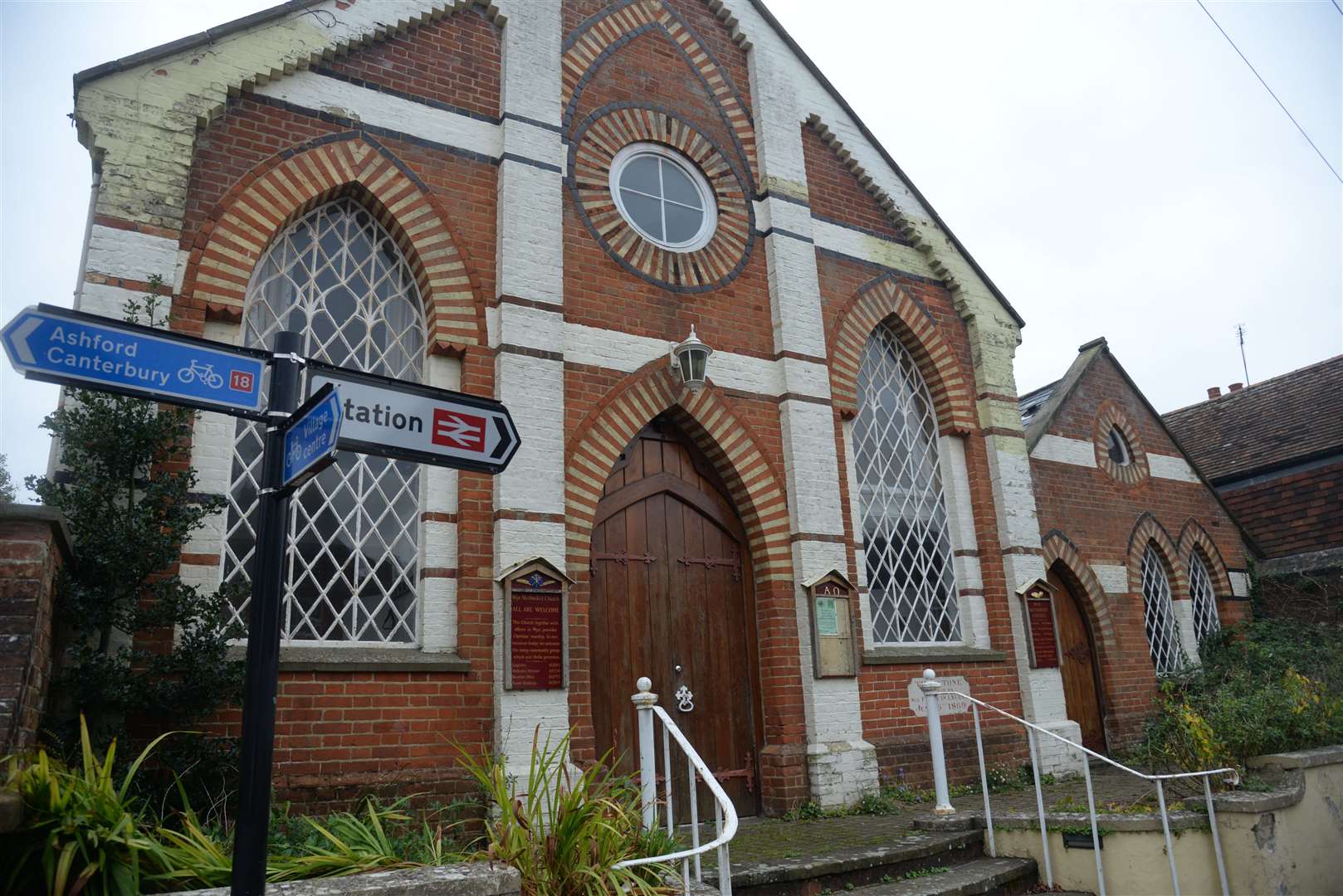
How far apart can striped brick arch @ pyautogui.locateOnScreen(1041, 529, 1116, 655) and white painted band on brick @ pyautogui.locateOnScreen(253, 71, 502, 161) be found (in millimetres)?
7776

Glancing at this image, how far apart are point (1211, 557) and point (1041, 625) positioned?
4.64 m

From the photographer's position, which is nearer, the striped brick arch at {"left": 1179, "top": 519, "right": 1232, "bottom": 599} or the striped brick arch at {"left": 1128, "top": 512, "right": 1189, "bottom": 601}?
the striped brick arch at {"left": 1128, "top": 512, "right": 1189, "bottom": 601}

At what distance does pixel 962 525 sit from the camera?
1023 centimetres

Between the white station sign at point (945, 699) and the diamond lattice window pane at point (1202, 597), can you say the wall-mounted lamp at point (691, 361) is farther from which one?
the diamond lattice window pane at point (1202, 597)

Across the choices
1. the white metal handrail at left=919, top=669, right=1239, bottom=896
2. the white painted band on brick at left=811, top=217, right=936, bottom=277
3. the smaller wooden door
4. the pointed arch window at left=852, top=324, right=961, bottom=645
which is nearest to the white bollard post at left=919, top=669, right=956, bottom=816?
the white metal handrail at left=919, top=669, right=1239, bottom=896

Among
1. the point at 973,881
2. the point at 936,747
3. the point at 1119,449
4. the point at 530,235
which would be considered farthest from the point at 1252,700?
the point at 530,235

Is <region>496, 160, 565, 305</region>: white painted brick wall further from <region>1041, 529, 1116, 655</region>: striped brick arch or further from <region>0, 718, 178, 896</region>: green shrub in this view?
<region>1041, 529, 1116, 655</region>: striped brick arch

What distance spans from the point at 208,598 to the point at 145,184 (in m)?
2.89

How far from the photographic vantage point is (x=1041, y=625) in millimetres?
→ 10172

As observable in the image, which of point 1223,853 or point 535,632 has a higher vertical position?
point 535,632

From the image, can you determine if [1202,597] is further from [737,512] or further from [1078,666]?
[737,512]

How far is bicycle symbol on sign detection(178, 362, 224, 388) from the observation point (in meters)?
2.95

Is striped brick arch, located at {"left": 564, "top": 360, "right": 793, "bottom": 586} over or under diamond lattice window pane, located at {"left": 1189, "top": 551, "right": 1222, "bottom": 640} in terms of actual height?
over

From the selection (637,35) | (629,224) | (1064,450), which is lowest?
(1064,450)
